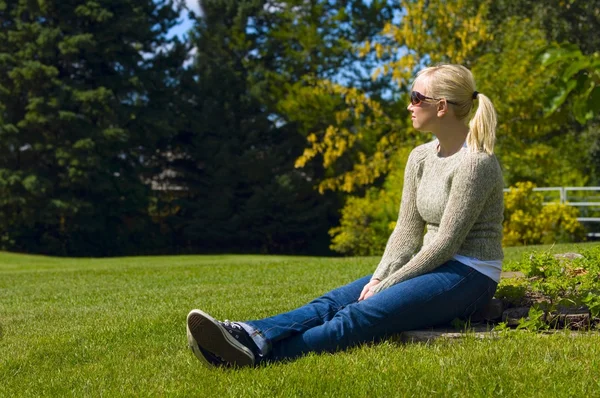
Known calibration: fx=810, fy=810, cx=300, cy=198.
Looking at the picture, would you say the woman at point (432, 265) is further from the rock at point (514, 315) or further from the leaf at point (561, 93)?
the leaf at point (561, 93)

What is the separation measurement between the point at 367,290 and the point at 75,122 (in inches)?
979

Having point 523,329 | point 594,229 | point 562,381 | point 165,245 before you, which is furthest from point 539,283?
point 165,245

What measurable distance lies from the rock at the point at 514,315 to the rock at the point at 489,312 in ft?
0.22

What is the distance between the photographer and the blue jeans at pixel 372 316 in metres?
4.24

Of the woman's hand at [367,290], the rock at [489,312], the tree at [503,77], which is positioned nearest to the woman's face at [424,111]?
the woman's hand at [367,290]

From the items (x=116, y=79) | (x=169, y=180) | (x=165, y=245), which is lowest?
(x=165, y=245)

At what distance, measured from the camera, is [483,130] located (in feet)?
14.5

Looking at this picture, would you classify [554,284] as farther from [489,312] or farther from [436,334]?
[436,334]

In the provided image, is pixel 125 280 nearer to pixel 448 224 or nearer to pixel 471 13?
pixel 448 224

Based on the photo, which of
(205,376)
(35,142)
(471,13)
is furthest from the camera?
(35,142)

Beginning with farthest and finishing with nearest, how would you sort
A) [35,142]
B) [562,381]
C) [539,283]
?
[35,142]
[539,283]
[562,381]

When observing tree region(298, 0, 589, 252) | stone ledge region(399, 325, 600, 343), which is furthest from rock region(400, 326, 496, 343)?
tree region(298, 0, 589, 252)

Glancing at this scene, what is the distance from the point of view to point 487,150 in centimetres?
440

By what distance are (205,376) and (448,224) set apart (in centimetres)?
150
